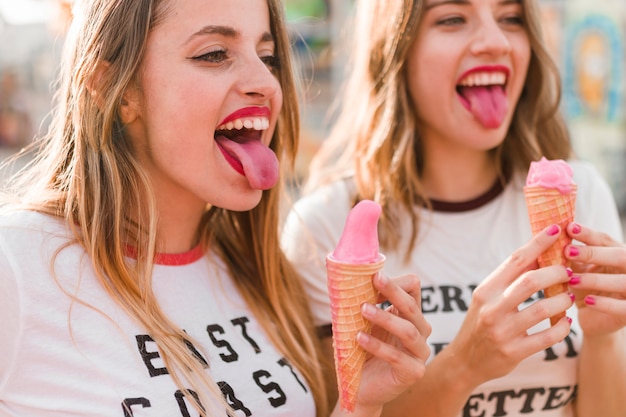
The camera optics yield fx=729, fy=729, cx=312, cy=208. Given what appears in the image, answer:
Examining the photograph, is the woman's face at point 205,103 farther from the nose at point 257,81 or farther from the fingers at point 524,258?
the fingers at point 524,258

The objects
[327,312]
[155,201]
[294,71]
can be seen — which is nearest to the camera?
[155,201]

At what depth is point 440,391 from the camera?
2588 millimetres

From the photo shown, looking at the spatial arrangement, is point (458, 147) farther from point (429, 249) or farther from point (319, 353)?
point (319, 353)

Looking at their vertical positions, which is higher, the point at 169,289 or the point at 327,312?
the point at 169,289

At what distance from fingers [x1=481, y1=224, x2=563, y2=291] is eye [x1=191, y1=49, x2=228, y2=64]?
3.76 feet

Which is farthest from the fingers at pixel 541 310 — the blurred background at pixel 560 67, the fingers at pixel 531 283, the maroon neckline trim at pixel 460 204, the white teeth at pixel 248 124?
the blurred background at pixel 560 67

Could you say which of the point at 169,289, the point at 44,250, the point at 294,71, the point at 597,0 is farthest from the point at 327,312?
the point at 597,0

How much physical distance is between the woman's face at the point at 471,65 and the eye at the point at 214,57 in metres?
0.99

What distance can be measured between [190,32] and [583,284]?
4.95 ft

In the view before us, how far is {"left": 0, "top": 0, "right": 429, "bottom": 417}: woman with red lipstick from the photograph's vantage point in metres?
2.14

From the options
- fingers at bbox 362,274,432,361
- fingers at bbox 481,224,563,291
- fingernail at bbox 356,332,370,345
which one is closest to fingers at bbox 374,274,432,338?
fingers at bbox 362,274,432,361

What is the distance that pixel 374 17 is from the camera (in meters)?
3.26

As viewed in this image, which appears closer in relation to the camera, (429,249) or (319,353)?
(319,353)

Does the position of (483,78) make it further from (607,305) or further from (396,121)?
(607,305)
